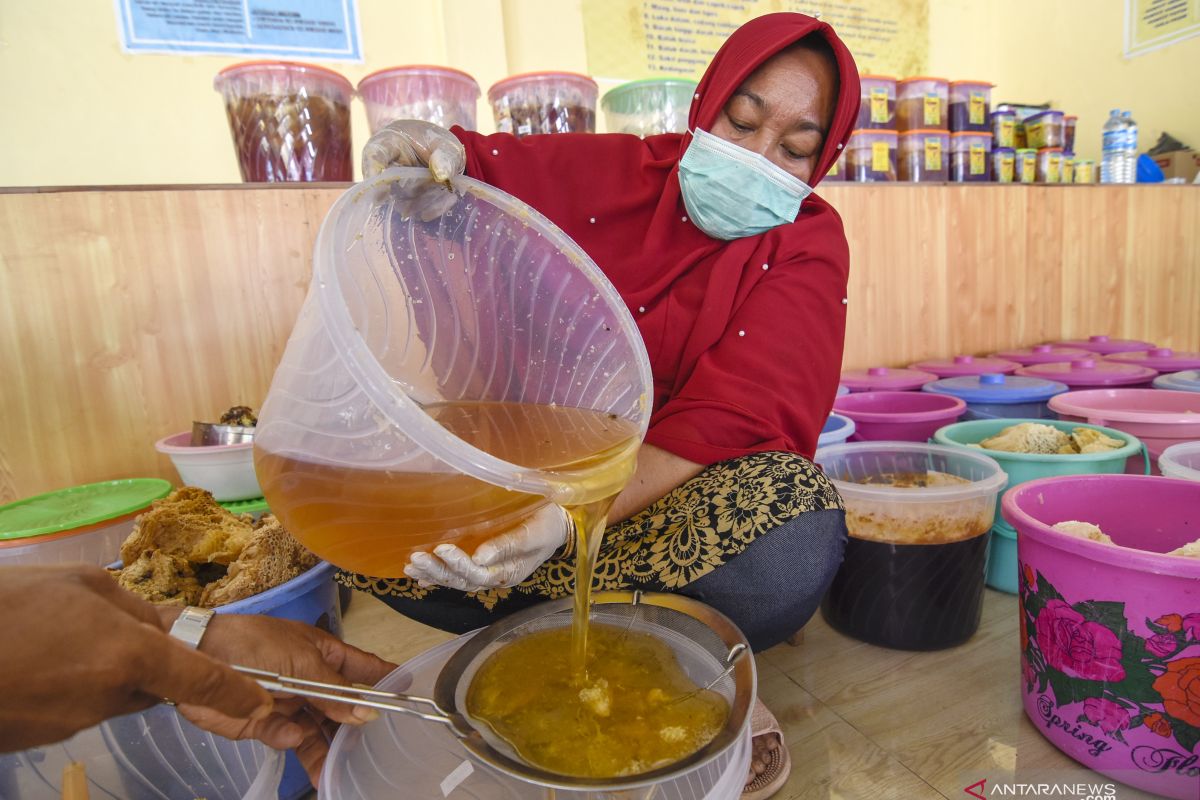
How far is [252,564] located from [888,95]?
2617 millimetres

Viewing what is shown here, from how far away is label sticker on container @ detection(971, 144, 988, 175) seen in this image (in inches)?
105

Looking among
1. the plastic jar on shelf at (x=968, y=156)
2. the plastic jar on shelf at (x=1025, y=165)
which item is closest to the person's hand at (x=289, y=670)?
the plastic jar on shelf at (x=968, y=156)

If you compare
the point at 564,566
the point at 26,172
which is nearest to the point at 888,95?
the point at 564,566

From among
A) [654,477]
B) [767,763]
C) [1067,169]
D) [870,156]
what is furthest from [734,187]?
[1067,169]

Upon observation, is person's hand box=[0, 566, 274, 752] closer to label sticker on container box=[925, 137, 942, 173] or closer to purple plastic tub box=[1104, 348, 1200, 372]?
purple plastic tub box=[1104, 348, 1200, 372]

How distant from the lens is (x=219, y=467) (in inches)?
53.7

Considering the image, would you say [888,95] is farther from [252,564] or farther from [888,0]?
[252,564]

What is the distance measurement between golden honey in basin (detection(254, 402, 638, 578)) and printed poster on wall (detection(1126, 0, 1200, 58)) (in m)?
4.66

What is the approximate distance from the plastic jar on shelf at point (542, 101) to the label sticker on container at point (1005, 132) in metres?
1.93

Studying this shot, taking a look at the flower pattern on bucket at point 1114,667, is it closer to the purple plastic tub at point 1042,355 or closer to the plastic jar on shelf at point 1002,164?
the purple plastic tub at point 1042,355

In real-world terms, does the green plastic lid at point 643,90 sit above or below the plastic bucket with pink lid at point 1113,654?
above

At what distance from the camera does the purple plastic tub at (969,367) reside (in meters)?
2.21

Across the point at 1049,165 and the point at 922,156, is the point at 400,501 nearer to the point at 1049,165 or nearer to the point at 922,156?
the point at 922,156

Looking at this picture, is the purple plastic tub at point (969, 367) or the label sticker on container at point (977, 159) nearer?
the purple plastic tub at point (969, 367)
